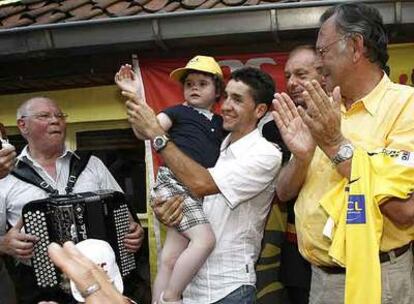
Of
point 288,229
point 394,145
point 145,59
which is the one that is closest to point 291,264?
point 288,229

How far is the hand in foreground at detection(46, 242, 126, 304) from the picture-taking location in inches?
77.4

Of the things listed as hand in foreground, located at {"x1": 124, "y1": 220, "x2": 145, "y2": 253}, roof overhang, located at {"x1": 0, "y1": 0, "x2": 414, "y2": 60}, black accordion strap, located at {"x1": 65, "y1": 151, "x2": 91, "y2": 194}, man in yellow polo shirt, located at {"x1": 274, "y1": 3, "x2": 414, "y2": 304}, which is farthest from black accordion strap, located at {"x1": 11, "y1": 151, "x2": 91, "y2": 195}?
man in yellow polo shirt, located at {"x1": 274, "y1": 3, "x2": 414, "y2": 304}

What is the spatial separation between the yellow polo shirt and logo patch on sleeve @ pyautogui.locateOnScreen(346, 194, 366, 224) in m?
0.18

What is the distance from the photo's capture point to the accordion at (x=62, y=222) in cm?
388

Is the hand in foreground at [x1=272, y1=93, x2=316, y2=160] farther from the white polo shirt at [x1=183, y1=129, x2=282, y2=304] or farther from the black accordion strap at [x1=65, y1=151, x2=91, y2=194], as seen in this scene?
the black accordion strap at [x1=65, y1=151, x2=91, y2=194]

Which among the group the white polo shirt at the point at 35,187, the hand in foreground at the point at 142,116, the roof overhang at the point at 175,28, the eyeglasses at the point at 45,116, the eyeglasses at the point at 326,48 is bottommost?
the white polo shirt at the point at 35,187

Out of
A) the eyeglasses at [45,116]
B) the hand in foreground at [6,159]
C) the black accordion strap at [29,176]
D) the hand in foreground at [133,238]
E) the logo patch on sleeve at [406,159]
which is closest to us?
the logo patch on sleeve at [406,159]

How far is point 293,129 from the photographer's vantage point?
120 inches

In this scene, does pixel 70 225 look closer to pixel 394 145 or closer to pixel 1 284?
pixel 1 284

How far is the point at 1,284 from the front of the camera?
4438 millimetres

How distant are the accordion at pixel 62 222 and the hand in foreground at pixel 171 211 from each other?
0.54 meters

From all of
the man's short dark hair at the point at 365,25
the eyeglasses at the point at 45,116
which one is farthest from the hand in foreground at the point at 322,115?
Result: the eyeglasses at the point at 45,116

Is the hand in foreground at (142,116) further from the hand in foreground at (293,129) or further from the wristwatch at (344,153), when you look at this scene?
the wristwatch at (344,153)

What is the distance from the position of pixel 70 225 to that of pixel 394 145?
7.03ft
